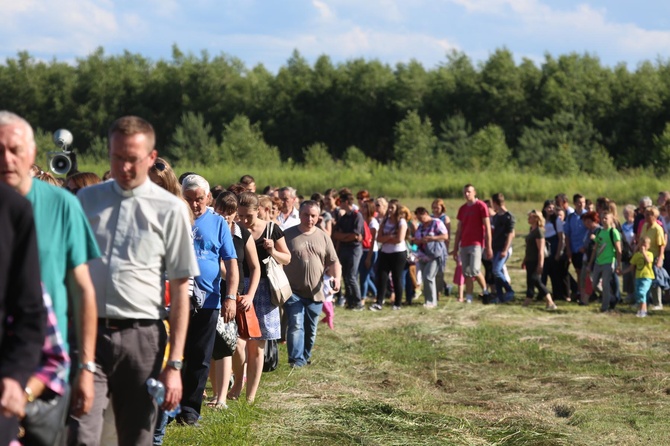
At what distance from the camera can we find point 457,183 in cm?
5031

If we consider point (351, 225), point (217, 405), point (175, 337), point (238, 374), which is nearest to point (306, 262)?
point (238, 374)

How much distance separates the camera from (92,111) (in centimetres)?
8638

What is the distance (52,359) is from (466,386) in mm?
7689

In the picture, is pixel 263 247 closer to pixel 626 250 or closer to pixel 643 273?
pixel 643 273

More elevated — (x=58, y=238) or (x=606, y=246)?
(x=58, y=238)

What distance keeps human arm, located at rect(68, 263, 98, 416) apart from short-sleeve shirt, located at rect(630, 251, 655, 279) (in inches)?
558

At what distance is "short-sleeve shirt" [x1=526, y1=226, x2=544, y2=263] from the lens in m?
18.7

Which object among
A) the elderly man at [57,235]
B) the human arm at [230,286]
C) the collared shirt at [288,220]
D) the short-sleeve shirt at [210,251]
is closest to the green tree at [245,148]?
the collared shirt at [288,220]

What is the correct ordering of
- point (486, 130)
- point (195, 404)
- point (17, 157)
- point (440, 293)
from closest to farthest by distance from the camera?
1. point (17, 157)
2. point (195, 404)
3. point (440, 293)
4. point (486, 130)

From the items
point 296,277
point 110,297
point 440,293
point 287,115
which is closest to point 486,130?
point 287,115

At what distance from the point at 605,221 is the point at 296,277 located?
27.0 feet

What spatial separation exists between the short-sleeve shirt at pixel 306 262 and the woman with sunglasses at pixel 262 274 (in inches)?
61.9

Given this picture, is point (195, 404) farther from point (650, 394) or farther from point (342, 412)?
point (650, 394)

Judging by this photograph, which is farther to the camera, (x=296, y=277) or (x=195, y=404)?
(x=296, y=277)
